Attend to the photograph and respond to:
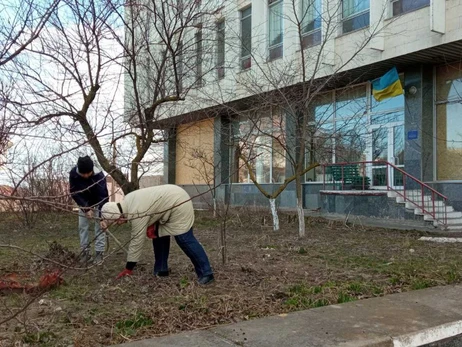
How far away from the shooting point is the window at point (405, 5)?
41.4 ft

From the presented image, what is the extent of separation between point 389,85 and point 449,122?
2080mm

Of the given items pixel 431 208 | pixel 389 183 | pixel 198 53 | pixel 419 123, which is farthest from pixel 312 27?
pixel 431 208

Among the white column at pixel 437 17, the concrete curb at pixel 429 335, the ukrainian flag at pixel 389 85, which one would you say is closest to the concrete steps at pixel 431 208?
the ukrainian flag at pixel 389 85

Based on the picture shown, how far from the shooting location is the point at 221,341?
137 inches

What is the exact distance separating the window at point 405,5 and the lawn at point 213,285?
6.74 m

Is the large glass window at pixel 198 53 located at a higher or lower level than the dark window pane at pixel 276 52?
lower

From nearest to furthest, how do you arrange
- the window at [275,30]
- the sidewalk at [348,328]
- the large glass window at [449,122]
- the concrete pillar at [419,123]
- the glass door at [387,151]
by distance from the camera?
the sidewalk at [348,328] < the large glass window at [449,122] < the concrete pillar at [419,123] < the glass door at [387,151] < the window at [275,30]

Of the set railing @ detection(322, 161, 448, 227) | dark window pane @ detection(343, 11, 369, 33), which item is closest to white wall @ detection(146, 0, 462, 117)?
dark window pane @ detection(343, 11, 369, 33)

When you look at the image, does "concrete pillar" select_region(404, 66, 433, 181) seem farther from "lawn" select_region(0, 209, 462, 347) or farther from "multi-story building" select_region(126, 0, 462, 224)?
"lawn" select_region(0, 209, 462, 347)

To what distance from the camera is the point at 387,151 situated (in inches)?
601

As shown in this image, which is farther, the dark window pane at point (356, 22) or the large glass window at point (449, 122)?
the dark window pane at point (356, 22)

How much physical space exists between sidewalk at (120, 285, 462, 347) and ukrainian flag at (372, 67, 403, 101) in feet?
35.2

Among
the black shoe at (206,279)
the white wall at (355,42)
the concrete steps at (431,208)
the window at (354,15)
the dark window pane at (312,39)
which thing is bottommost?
the black shoe at (206,279)

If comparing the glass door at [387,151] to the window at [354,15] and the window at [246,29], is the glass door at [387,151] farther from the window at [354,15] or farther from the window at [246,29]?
the window at [246,29]
